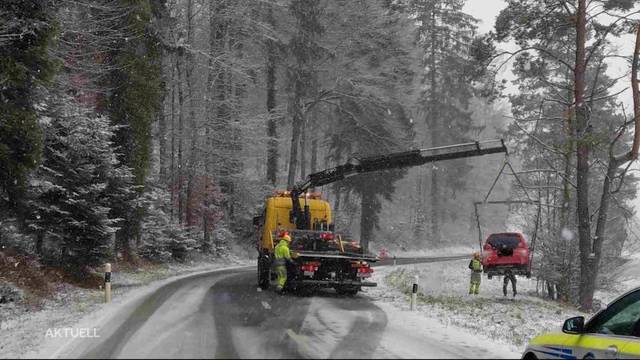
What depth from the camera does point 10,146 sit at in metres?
16.0

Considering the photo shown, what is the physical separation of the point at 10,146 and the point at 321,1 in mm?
25846

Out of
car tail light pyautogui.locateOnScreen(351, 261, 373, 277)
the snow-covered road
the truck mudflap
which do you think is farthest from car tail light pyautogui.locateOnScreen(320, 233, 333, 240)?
the snow-covered road

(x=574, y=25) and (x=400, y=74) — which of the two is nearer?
(x=574, y=25)

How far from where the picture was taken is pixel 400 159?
20.0 m

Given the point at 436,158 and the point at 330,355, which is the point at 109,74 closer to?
the point at 436,158

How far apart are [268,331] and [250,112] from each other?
3022 cm


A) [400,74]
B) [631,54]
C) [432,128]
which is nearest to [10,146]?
[631,54]

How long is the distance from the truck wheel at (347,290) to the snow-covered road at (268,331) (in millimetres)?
808

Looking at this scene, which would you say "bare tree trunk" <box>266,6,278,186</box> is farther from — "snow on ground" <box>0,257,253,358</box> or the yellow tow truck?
"snow on ground" <box>0,257,253,358</box>

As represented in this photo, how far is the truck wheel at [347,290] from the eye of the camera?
59.4 ft

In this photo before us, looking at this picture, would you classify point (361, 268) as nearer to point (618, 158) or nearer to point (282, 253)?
point (282, 253)

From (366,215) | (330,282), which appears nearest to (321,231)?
(330,282)

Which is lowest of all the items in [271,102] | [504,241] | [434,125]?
[504,241]

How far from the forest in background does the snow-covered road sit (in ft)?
16.9
